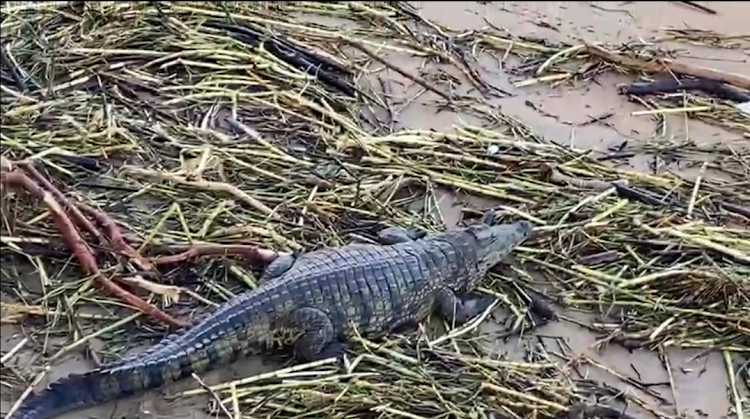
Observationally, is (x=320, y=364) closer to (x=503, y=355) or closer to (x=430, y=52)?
(x=503, y=355)

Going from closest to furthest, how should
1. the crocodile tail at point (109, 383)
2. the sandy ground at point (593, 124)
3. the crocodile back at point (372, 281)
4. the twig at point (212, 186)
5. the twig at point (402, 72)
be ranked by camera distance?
the crocodile tail at point (109, 383) → the sandy ground at point (593, 124) → the crocodile back at point (372, 281) → the twig at point (212, 186) → the twig at point (402, 72)

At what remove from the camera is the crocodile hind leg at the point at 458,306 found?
122 inches

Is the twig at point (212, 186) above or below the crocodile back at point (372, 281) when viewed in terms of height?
above

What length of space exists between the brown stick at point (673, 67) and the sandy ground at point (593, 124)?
0.12m

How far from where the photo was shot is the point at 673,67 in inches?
185

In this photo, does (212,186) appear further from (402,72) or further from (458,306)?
(402,72)

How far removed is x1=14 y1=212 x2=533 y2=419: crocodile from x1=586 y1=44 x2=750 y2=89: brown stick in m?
1.66

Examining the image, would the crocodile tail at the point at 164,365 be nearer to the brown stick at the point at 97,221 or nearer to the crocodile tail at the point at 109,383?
the crocodile tail at the point at 109,383

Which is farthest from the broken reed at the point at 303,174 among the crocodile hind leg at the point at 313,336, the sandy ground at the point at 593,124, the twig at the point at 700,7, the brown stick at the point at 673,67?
the twig at the point at 700,7

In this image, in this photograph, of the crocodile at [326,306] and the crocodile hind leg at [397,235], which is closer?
the crocodile at [326,306]

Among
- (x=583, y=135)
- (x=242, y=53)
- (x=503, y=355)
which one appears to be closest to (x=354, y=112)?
(x=242, y=53)

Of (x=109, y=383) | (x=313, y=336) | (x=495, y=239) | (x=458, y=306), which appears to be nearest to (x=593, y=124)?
(x=495, y=239)

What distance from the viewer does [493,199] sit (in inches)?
145

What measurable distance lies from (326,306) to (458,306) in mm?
444
